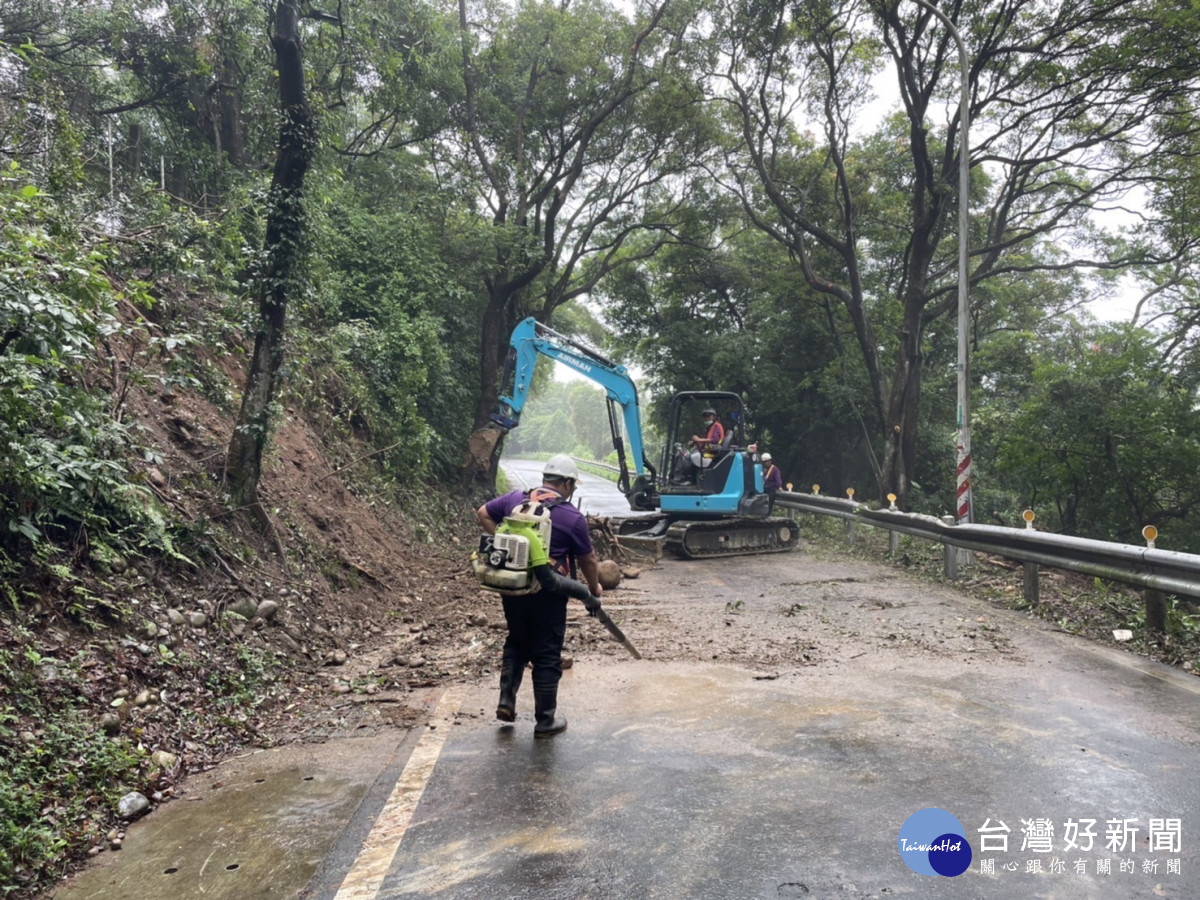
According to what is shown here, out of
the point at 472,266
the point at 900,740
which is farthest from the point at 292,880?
the point at 472,266

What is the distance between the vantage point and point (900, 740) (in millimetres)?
4402

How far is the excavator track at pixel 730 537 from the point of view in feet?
44.2

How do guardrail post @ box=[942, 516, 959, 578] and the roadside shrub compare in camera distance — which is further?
guardrail post @ box=[942, 516, 959, 578]

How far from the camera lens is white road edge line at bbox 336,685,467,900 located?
2.96 m

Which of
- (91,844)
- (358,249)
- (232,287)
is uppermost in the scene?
(358,249)

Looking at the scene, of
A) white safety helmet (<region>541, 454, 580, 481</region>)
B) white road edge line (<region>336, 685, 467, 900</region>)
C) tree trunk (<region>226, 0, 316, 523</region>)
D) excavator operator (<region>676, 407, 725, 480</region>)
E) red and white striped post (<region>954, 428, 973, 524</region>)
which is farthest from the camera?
excavator operator (<region>676, 407, 725, 480</region>)

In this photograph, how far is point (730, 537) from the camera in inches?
553

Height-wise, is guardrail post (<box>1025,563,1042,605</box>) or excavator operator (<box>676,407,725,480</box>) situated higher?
excavator operator (<box>676,407,725,480</box>)

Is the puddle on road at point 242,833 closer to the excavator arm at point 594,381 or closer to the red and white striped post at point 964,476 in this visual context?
the excavator arm at point 594,381

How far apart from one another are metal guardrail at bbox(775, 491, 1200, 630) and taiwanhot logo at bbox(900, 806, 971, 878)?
3.99m

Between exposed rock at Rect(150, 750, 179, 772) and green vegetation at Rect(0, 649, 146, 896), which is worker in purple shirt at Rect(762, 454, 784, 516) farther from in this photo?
green vegetation at Rect(0, 649, 146, 896)

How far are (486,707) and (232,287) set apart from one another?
23.8ft

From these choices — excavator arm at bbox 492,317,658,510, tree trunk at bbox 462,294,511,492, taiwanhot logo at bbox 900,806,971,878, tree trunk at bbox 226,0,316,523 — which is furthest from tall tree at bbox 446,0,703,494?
taiwanhot logo at bbox 900,806,971,878

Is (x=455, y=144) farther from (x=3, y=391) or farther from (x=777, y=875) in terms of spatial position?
(x=777, y=875)
